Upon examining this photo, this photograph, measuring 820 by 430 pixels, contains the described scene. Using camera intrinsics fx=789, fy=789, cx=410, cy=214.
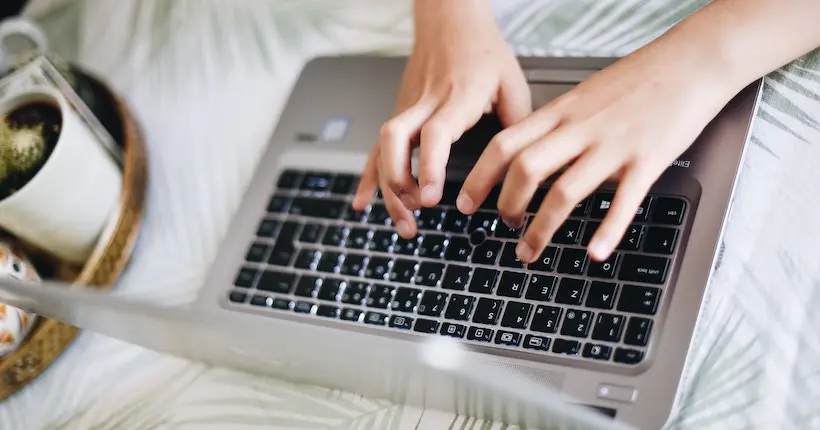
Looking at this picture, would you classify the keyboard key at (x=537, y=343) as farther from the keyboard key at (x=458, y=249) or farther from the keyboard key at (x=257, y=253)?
the keyboard key at (x=257, y=253)

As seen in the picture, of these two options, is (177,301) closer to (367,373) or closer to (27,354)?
(27,354)

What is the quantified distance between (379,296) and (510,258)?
0.08 metres

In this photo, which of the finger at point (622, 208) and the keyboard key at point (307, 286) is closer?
the finger at point (622, 208)

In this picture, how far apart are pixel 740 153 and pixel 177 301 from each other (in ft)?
1.25

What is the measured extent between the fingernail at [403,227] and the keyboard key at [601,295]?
0.36 feet

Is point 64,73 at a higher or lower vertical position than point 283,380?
higher

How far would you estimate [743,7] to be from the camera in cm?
44

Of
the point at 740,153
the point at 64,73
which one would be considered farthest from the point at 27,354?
the point at 740,153

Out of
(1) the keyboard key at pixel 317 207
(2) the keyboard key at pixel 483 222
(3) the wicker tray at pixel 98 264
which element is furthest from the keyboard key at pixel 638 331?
(3) the wicker tray at pixel 98 264

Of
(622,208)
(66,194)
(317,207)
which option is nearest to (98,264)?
(66,194)

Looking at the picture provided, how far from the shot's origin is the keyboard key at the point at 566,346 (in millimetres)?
413

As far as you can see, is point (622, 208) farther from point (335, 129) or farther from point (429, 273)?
point (335, 129)

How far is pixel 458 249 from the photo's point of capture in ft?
1.55

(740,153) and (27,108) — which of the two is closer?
(740,153)
